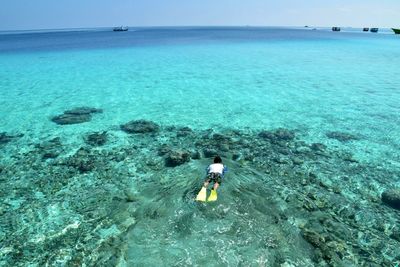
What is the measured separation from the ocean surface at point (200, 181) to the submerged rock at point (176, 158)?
0.09 meters

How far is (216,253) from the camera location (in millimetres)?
8938

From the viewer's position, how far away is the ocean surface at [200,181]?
935 centimetres

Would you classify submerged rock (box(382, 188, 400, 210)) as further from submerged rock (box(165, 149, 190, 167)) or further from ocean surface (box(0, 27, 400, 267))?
submerged rock (box(165, 149, 190, 167))

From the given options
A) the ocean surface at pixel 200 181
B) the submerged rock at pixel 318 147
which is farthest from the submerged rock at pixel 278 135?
the submerged rock at pixel 318 147

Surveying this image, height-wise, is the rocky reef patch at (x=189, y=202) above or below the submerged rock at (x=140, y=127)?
below

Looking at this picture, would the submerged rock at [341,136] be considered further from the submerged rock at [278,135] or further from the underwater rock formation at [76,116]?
the underwater rock formation at [76,116]

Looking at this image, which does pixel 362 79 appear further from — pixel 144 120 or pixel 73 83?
pixel 73 83

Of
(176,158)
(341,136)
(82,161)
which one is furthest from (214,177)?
(341,136)

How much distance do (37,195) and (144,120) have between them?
32.5 ft

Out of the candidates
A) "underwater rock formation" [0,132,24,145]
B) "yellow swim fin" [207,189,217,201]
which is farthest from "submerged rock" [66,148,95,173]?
"yellow swim fin" [207,189,217,201]

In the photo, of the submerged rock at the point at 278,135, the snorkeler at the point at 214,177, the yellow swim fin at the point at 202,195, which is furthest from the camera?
the submerged rock at the point at 278,135

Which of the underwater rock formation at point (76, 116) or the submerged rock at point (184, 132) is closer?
the submerged rock at point (184, 132)

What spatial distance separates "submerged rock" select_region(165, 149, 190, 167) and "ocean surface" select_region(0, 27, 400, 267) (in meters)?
0.09

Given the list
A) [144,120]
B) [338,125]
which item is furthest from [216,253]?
[338,125]
